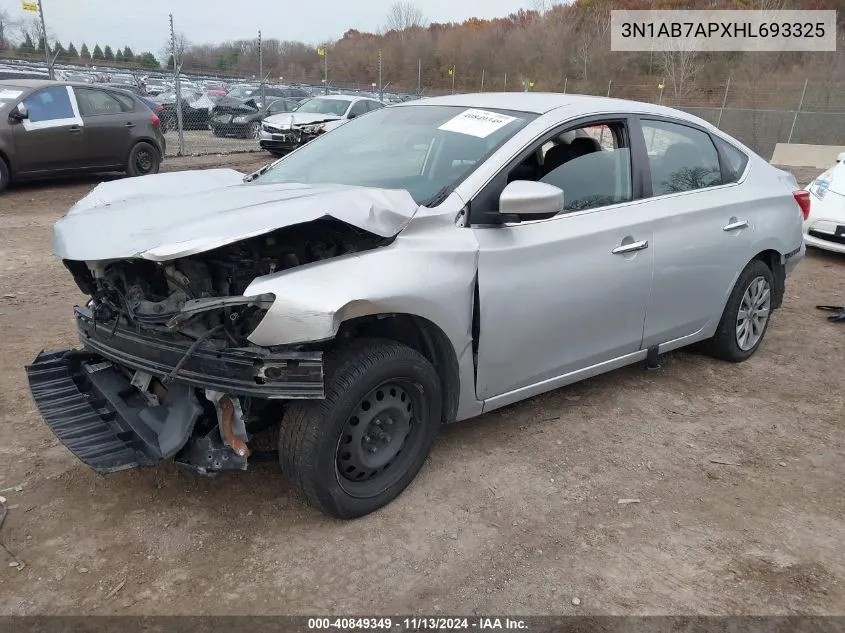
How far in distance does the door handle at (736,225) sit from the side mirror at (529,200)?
1.77 m

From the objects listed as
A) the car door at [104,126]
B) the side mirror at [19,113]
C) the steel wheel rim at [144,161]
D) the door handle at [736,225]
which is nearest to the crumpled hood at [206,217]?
the door handle at [736,225]

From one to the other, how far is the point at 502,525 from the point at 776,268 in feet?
10.0

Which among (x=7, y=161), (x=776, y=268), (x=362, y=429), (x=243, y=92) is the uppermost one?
(x=243, y=92)

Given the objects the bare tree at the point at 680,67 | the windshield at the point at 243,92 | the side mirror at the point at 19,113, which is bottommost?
the side mirror at the point at 19,113

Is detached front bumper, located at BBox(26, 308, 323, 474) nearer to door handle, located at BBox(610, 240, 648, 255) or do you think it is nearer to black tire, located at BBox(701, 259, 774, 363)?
door handle, located at BBox(610, 240, 648, 255)

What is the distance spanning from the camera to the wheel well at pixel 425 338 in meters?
2.83

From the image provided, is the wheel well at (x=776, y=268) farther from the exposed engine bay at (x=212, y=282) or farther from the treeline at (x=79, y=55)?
the treeline at (x=79, y=55)

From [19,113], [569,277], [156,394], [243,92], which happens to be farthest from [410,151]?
[243,92]

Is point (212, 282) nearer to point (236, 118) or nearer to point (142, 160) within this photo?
point (142, 160)

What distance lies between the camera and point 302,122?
15.6 metres

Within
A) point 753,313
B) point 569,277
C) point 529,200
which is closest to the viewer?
point 529,200

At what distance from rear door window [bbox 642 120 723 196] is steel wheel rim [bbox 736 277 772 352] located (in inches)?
32.2

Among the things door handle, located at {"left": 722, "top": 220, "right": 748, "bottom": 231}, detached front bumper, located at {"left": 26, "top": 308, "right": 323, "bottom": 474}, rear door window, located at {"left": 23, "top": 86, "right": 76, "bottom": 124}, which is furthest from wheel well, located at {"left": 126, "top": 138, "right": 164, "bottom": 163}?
door handle, located at {"left": 722, "top": 220, "right": 748, "bottom": 231}

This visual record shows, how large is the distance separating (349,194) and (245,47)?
34591 millimetres
